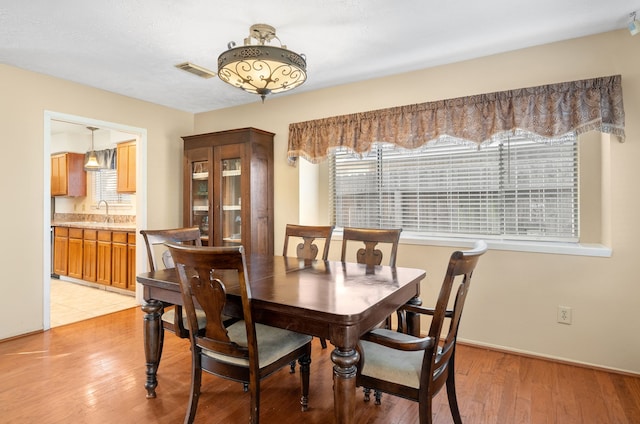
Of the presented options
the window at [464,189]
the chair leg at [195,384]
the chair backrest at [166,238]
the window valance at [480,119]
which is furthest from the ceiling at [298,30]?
Answer: the chair leg at [195,384]

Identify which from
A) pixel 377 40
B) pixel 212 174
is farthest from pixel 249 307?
pixel 212 174

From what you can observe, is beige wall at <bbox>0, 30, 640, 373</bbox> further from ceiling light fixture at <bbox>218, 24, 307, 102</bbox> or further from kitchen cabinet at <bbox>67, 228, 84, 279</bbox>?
kitchen cabinet at <bbox>67, 228, 84, 279</bbox>

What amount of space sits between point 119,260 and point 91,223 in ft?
5.04

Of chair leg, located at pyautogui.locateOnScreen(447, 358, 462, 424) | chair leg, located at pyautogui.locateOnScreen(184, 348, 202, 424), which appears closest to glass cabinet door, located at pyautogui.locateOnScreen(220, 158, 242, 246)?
chair leg, located at pyautogui.locateOnScreen(184, 348, 202, 424)

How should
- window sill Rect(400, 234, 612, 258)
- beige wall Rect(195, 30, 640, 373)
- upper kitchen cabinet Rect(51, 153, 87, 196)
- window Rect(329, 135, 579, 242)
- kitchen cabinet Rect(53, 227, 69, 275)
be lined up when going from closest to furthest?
beige wall Rect(195, 30, 640, 373) < window sill Rect(400, 234, 612, 258) < window Rect(329, 135, 579, 242) < kitchen cabinet Rect(53, 227, 69, 275) < upper kitchen cabinet Rect(51, 153, 87, 196)

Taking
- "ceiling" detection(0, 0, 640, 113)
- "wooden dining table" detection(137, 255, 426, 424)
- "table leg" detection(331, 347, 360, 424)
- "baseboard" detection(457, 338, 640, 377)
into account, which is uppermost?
"ceiling" detection(0, 0, 640, 113)

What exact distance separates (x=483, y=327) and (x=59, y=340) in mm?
3637

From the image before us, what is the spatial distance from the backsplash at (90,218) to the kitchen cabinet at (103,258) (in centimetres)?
65

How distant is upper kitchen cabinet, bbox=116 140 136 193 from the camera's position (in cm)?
483

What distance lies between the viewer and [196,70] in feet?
10.3

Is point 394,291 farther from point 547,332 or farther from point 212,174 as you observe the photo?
point 212,174

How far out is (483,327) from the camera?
2924 mm

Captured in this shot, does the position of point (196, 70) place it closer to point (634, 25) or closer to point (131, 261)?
point (131, 261)

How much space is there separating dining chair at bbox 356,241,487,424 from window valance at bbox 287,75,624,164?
5.25 ft
